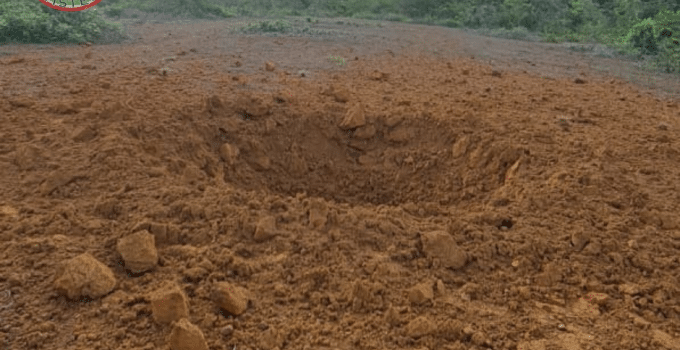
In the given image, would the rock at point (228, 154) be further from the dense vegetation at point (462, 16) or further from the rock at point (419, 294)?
the dense vegetation at point (462, 16)

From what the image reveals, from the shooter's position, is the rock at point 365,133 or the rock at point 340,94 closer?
the rock at point 365,133

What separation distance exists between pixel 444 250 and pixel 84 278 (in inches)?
54.4

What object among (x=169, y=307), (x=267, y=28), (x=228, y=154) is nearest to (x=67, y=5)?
(x=267, y=28)

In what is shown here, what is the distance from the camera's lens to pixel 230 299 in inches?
75.2

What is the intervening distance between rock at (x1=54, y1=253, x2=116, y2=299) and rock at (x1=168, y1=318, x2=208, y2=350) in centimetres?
40

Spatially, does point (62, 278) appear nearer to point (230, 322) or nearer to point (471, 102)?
point (230, 322)

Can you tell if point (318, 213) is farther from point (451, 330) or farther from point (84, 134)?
point (84, 134)

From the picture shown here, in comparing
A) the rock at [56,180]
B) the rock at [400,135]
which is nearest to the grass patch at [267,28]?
the rock at [400,135]

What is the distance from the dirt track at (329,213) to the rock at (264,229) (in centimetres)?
1

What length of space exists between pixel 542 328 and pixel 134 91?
3400 millimetres

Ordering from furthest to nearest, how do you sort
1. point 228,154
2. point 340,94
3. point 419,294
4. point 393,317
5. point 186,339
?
point 340,94 < point 228,154 < point 419,294 < point 393,317 < point 186,339

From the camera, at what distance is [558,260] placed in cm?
237

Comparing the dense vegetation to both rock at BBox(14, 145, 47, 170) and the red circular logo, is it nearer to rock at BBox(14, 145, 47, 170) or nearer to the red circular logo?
the red circular logo

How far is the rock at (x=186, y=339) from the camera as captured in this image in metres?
1.70
